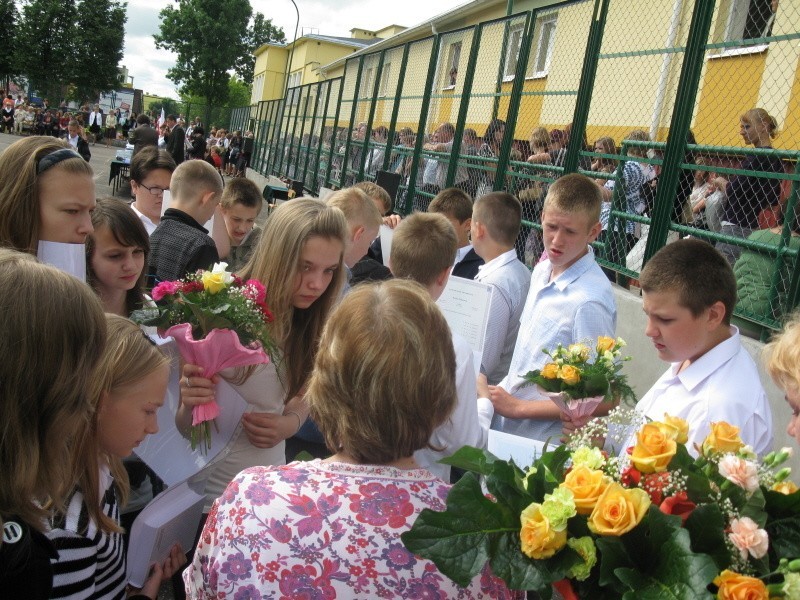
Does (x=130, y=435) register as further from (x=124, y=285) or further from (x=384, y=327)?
(x=124, y=285)

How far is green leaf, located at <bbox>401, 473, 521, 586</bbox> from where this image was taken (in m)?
1.53

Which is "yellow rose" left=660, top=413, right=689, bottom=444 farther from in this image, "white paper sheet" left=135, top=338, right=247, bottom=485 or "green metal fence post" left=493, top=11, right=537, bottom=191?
"green metal fence post" left=493, top=11, right=537, bottom=191

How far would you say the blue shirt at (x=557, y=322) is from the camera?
151 inches

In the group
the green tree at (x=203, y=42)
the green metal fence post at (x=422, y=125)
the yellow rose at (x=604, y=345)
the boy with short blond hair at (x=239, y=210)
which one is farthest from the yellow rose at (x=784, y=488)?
the green tree at (x=203, y=42)

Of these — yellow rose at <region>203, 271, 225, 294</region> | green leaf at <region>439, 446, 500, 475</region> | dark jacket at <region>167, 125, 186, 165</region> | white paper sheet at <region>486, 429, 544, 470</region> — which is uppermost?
dark jacket at <region>167, 125, 186, 165</region>

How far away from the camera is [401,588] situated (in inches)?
66.8

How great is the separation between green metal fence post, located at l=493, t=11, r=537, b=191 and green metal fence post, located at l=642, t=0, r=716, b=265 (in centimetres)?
247

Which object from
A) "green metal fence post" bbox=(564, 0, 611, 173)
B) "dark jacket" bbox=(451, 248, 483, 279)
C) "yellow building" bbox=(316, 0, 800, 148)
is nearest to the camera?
"yellow building" bbox=(316, 0, 800, 148)

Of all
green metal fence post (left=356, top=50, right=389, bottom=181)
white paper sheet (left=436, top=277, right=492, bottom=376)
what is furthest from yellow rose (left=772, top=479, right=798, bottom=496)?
green metal fence post (left=356, top=50, right=389, bottom=181)

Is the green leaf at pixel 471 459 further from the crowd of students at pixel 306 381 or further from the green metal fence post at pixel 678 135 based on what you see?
the green metal fence post at pixel 678 135

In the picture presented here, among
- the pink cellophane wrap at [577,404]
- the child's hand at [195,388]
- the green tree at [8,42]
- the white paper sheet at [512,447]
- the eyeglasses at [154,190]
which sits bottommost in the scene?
the white paper sheet at [512,447]

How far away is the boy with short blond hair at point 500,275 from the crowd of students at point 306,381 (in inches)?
0.7

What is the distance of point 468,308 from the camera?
372cm

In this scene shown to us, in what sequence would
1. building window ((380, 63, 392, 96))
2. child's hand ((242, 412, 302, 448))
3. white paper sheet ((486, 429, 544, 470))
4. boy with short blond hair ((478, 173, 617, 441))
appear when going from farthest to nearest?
building window ((380, 63, 392, 96)) < boy with short blond hair ((478, 173, 617, 441)) < child's hand ((242, 412, 302, 448)) < white paper sheet ((486, 429, 544, 470))
